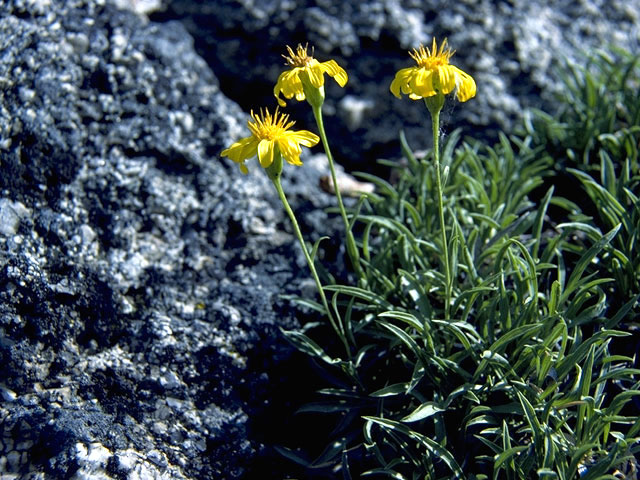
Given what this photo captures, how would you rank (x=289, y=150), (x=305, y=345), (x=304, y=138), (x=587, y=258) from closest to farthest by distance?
1. (x=289, y=150)
2. (x=304, y=138)
3. (x=587, y=258)
4. (x=305, y=345)

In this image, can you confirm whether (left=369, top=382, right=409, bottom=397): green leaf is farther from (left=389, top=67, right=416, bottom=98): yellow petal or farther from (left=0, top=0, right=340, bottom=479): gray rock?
(left=389, top=67, right=416, bottom=98): yellow petal

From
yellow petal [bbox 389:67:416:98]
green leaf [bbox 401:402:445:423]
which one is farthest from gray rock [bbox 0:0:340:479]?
yellow petal [bbox 389:67:416:98]

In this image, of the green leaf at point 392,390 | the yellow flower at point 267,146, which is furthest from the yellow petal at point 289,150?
the green leaf at point 392,390

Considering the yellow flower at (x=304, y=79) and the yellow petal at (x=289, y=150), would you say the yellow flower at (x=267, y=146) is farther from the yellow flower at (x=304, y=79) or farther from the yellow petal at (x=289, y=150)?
the yellow flower at (x=304, y=79)

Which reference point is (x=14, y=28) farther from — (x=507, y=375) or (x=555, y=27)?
(x=555, y=27)

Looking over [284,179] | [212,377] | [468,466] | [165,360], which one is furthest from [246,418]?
[284,179]

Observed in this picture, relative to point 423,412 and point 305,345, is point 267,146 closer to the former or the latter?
point 305,345

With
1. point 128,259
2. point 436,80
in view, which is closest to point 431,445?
point 436,80
